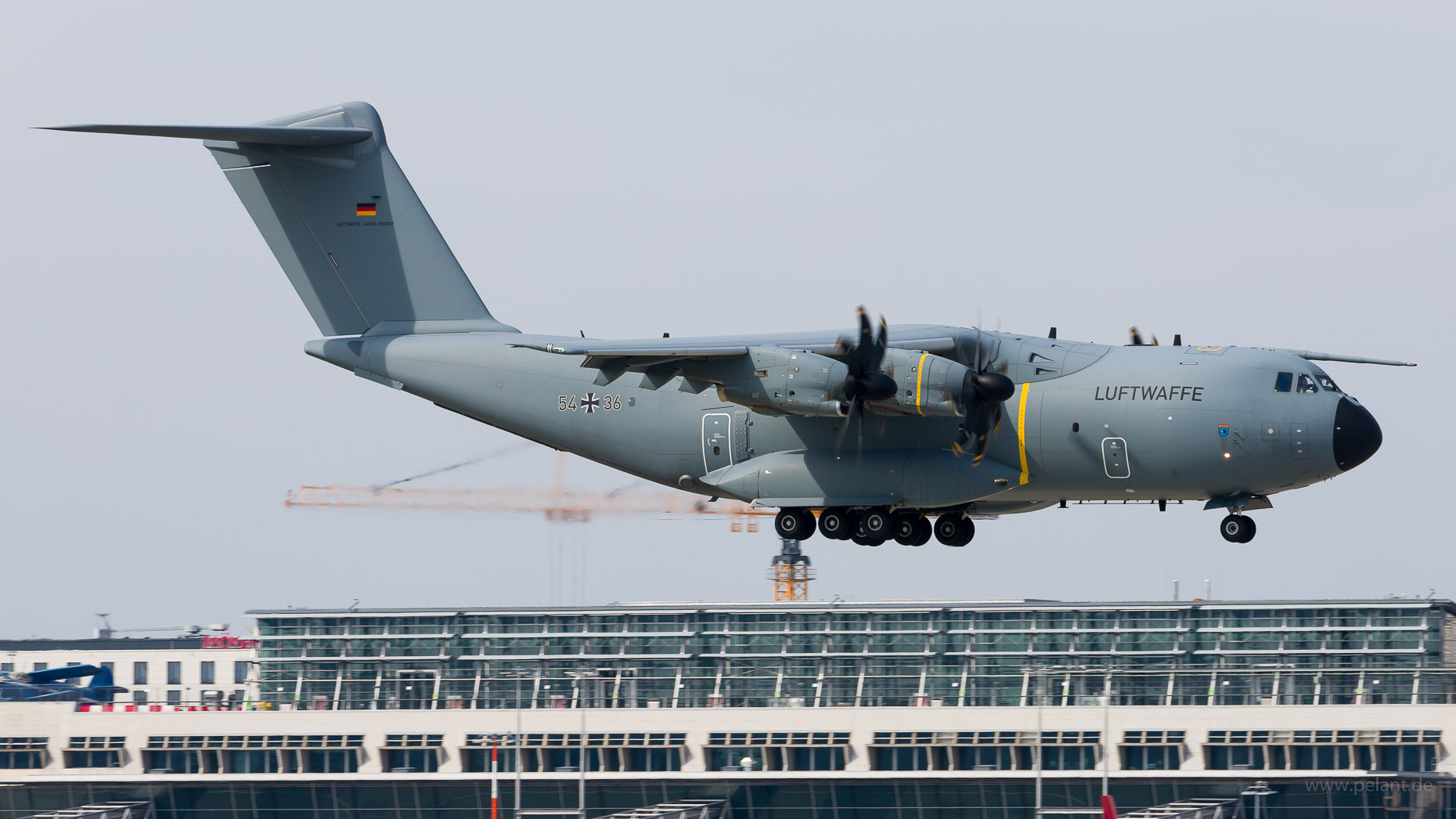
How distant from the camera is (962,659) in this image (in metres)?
49.8

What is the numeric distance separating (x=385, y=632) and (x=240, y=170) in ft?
90.1

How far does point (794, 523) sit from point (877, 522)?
135cm

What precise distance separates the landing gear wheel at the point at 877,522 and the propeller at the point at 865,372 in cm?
253

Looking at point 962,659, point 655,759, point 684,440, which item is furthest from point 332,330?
point 962,659

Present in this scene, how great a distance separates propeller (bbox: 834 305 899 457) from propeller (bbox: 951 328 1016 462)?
1219 millimetres

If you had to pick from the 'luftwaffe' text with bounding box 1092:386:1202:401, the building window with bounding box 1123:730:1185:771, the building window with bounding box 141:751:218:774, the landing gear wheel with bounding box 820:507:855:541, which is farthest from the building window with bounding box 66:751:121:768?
the 'luftwaffe' text with bounding box 1092:386:1202:401

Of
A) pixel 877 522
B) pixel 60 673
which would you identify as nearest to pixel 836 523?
pixel 877 522

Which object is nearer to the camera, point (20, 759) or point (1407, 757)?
point (1407, 757)

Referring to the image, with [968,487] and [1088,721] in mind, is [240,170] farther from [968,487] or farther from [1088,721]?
[1088,721]

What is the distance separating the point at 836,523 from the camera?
88.2ft

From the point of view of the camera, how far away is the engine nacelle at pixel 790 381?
24391 mm

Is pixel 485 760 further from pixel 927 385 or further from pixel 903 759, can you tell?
pixel 927 385

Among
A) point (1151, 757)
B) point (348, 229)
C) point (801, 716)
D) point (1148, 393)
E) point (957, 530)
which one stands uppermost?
point (348, 229)

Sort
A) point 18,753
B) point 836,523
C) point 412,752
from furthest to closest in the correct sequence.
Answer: point 18,753 < point 412,752 < point 836,523
